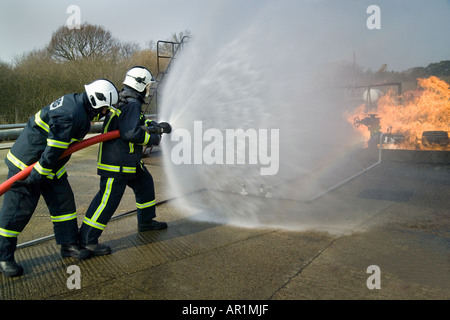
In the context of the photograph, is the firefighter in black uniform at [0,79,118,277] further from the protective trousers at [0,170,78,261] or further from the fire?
the fire

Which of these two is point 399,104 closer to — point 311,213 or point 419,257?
point 311,213

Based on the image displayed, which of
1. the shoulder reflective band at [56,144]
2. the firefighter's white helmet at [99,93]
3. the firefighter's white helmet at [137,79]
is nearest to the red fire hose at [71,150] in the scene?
the shoulder reflective band at [56,144]

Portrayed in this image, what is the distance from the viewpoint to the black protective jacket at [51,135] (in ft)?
11.1

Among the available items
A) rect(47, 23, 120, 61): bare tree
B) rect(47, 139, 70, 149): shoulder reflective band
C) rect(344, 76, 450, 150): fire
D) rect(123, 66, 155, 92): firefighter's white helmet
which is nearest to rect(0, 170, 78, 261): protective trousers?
rect(47, 139, 70, 149): shoulder reflective band

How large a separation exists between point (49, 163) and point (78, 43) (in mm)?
25007

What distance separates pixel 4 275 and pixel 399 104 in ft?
38.6

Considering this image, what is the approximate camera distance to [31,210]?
3535 mm

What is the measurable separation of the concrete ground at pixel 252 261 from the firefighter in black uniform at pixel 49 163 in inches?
12.4

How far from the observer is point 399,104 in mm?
12211

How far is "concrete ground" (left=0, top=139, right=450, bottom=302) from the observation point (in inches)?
121

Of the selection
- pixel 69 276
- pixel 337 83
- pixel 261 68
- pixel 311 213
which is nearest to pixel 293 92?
pixel 261 68

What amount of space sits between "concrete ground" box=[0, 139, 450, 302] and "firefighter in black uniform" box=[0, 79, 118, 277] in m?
0.31

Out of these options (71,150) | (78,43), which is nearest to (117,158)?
(71,150)

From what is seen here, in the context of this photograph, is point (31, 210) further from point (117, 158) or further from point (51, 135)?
point (117, 158)
